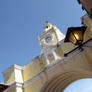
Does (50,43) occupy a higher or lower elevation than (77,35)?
higher

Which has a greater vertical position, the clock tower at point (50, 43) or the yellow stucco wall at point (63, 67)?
the clock tower at point (50, 43)

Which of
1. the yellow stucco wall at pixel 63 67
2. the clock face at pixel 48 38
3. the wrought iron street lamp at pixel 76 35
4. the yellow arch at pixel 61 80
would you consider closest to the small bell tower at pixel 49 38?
the clock face at pixel 48 38

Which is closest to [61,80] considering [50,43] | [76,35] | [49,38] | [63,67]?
[63,67]

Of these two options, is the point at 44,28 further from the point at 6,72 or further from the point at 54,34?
the point at 6,72

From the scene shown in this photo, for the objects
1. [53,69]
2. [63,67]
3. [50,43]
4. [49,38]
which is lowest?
[63,67]

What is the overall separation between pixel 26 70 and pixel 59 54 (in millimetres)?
2559

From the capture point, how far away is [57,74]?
8.42m

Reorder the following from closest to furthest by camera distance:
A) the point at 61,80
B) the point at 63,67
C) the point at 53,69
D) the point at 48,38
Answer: the point at 63,67, the point at 53,69, the point at 61,80, the point at 48,38

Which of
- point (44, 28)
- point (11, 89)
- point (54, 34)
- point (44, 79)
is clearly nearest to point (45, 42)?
point (54, 34)

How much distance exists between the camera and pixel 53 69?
8758 millimetres

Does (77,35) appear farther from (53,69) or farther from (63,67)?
(53,69)

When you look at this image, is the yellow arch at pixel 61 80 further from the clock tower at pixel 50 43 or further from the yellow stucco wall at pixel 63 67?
the clock tower at pixel 50 43

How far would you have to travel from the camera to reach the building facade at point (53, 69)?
7.82 metres

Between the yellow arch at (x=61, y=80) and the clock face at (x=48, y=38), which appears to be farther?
the clock face at (x=48, y=38)
